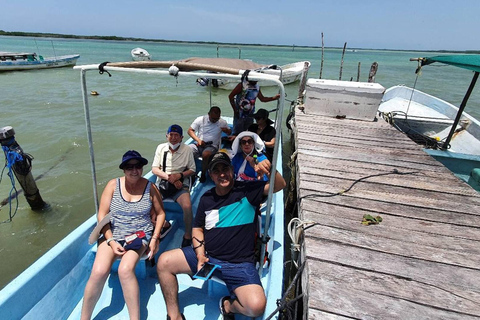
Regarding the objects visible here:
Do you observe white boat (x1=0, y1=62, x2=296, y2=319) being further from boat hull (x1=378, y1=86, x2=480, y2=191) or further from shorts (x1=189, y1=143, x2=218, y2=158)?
boat hull (x1=378, y1=86, x2=480, y2=191)

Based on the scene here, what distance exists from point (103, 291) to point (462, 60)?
6361 millimetres

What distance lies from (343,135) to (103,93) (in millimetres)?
14246

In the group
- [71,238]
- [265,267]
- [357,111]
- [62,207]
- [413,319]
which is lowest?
[62,207]

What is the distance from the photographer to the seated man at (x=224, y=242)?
7.38ft

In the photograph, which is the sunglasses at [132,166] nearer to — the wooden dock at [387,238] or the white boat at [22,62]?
the wooden dock at [387,238]

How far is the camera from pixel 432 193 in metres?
3.23

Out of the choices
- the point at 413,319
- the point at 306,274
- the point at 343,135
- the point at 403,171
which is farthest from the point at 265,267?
the point at 343,135

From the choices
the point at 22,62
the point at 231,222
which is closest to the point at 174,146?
the point at 231,222

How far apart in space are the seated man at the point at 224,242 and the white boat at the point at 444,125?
4.48 m

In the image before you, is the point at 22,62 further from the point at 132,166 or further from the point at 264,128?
the point at 132,166

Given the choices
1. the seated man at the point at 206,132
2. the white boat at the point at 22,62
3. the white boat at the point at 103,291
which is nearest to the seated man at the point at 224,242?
the white boat at the point at 103,291

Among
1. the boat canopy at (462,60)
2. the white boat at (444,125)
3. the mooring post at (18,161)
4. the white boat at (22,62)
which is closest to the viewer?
the mooring post at (18,161)

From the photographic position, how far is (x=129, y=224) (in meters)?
2.53

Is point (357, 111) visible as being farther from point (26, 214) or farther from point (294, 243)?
point (26, 214)
